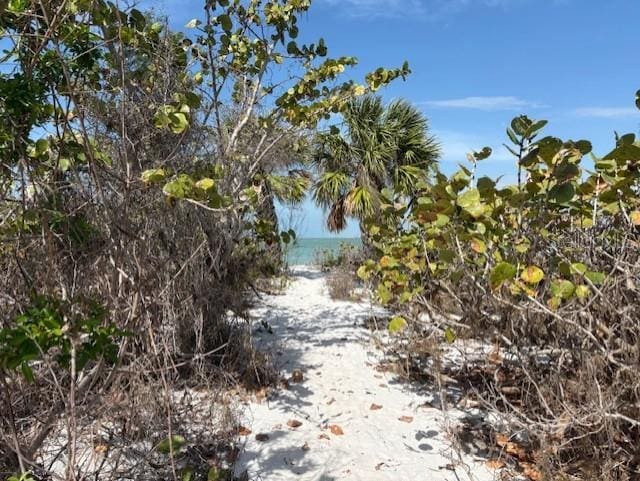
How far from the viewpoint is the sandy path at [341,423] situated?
3.40 m

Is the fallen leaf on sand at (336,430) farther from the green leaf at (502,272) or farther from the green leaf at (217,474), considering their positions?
the green leaf at (502,272)

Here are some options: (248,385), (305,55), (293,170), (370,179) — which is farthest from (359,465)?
(293,170)

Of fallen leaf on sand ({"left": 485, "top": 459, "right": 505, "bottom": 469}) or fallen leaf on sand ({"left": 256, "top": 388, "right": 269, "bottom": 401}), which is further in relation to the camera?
fallen leaf on sand ({"left": 256, "top": 388, "right": 269, "bottom": 401})

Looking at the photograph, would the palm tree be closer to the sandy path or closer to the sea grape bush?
the sandy path

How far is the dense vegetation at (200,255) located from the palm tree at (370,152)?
226 inches

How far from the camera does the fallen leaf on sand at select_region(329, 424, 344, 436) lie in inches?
156

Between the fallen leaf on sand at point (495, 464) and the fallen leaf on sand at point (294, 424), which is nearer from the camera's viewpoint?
the fallen leaf on sand at point (495, 464)

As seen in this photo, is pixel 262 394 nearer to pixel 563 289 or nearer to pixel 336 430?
pixel 336 430

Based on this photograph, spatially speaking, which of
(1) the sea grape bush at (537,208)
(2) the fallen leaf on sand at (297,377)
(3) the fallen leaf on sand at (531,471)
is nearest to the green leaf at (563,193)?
(1) the sea grape bush at (537,208)

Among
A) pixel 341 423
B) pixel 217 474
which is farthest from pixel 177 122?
pixel 341 423

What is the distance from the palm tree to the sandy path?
533 centimetres

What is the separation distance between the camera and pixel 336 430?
4004 mm

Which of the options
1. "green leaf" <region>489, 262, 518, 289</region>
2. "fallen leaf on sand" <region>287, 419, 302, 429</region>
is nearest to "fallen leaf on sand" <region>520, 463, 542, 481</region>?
"green leaf" <region>489, 262, 518, 289</region>

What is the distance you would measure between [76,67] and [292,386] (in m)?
3.46
